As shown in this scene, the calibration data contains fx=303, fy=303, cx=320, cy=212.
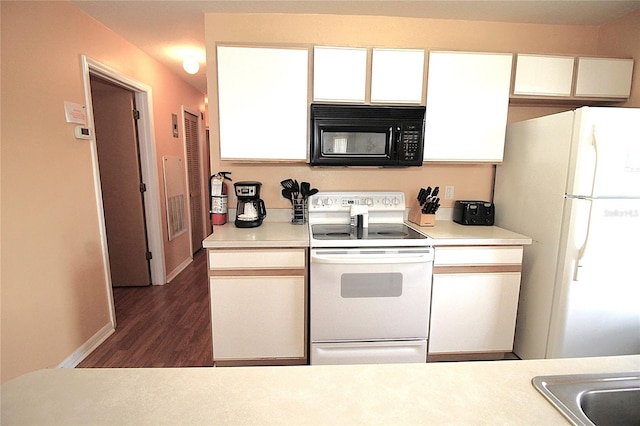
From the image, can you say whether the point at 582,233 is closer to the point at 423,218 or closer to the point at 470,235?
the point at 470,235

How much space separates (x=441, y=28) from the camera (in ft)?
7.39

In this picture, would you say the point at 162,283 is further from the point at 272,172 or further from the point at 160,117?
the point at 272,172

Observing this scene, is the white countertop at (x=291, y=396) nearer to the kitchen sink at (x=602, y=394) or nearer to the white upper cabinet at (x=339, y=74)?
the kitchen sink at (x=602, y=394)

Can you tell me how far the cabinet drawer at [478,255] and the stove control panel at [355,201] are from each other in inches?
21.8

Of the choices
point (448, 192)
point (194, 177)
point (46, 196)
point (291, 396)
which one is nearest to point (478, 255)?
point (448, 192)

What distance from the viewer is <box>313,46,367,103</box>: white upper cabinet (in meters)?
1.97

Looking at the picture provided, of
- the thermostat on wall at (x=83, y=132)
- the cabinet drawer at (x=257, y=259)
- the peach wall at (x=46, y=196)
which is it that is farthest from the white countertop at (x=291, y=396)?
the thermostat on wall at (x=83, y=132)

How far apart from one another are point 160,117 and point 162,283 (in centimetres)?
184

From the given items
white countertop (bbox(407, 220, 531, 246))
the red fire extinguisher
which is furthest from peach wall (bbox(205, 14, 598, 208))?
white countertop (bbox(407, 220, 531, 246))

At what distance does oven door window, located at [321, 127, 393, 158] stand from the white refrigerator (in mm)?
979

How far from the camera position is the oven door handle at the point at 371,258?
5.80ft

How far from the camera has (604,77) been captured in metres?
2.14

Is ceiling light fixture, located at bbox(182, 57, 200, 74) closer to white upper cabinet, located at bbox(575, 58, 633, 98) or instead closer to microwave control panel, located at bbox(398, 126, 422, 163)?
microwave control panel, located at bbox(398, 126, 422, 163)

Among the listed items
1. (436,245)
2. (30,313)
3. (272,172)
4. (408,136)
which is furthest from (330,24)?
(30,313)
